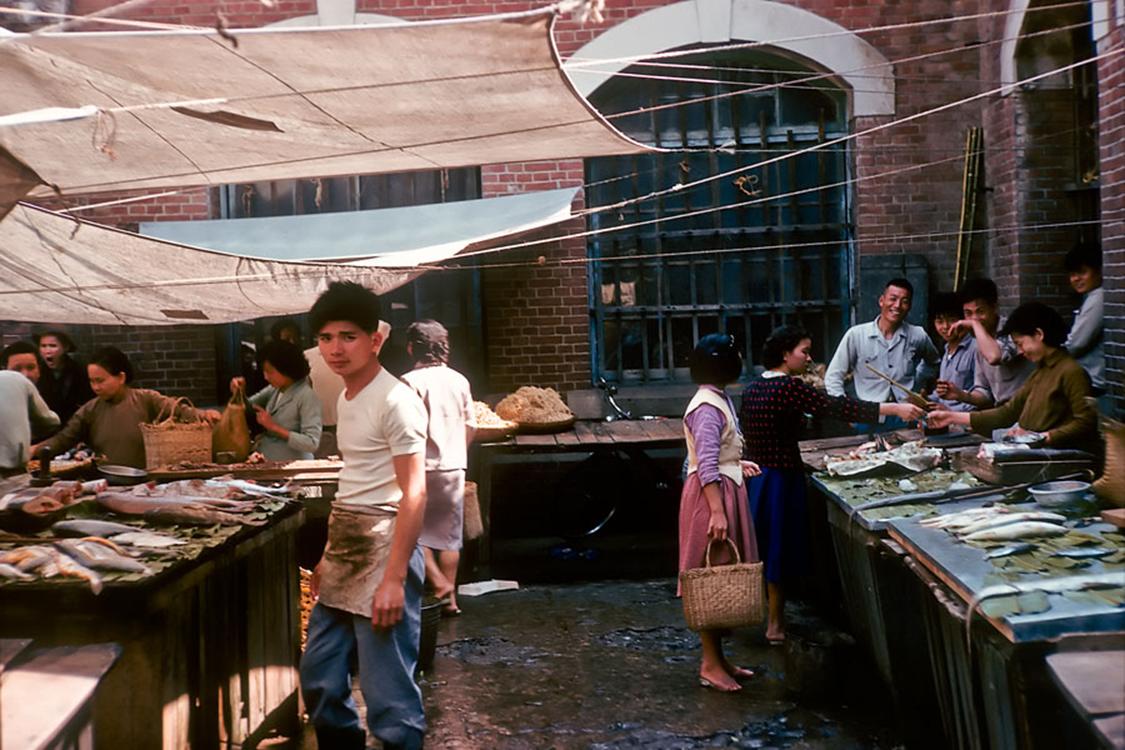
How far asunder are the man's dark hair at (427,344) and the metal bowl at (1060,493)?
3.66 m

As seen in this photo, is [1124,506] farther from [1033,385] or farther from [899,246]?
[899,246]

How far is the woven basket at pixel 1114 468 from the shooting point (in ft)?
14.3

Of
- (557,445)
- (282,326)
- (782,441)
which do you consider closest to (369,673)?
(782,441)

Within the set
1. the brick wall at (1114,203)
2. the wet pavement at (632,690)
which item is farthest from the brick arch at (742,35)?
the wet pavement at (632,690)

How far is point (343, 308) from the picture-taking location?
13.7 feet

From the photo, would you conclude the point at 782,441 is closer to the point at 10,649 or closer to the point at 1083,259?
the point at 1083,259

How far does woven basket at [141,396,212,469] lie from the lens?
286 inches

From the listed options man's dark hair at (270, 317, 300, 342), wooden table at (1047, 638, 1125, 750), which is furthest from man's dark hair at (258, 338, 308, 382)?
wooden table at (1047, 638, 1125, 750)

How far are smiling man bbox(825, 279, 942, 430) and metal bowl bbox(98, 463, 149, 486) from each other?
15.4 ft

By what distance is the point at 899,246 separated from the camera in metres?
10.3

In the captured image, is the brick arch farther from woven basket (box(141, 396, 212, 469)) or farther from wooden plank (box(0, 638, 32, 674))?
wooden plank (box(0, 638, 32, 674))

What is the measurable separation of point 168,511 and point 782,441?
11.0ft

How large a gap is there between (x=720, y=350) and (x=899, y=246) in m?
5.04

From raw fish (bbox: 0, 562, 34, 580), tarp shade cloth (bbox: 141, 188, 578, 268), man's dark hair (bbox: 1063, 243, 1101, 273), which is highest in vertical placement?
tarp shade cloth (bbox: 141, 188, 578, 268)
